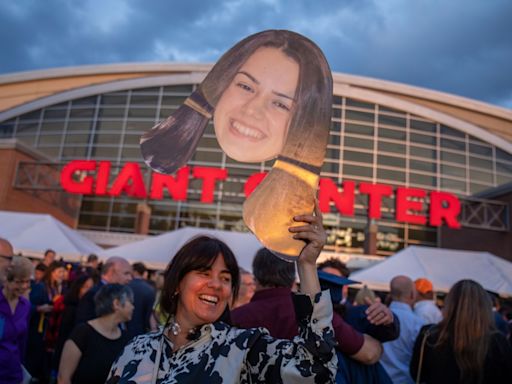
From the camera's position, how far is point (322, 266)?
3777 millimetres

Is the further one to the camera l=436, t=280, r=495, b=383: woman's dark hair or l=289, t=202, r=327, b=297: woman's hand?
l=436, t=280, r=495, b=383: woman's dark hair

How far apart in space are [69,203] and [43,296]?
1913 centimetres

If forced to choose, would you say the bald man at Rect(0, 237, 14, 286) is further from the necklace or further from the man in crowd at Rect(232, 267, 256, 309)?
the man in crowd at Rect(232, 267, 256, 309)

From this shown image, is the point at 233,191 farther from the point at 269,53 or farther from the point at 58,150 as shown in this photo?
the point at 269,53

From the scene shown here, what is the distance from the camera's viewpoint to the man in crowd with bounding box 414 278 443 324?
5297 millimetres

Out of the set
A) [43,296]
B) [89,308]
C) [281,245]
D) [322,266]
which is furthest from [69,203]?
[281,245]

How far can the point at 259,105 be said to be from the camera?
7.30ft

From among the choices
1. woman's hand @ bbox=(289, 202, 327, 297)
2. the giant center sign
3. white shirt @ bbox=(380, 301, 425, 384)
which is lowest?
white shirt @ bbox=(380, 301, 425, 384)

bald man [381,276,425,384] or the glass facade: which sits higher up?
the glass facade

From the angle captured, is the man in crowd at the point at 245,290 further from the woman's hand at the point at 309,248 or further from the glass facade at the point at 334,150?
the glass facade at the point at 334,150

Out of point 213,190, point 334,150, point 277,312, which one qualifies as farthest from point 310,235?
point 334,150

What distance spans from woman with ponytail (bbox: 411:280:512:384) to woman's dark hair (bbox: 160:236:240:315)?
2.00 metres

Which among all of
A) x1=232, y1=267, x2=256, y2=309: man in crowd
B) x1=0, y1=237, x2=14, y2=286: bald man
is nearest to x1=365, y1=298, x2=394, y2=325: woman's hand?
x1=0, y1=237, x2=14, y2=286: bald man

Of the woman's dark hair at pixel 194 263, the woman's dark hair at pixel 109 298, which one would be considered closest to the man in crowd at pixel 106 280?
the woman's dark hair at pixel 109 298
